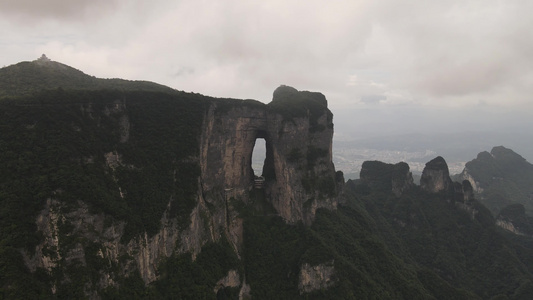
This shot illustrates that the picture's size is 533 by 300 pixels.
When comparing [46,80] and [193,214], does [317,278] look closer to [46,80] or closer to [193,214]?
[193,214]

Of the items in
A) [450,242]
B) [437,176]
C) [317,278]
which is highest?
[437,176]

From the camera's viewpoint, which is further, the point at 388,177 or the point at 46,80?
the point at 388,177

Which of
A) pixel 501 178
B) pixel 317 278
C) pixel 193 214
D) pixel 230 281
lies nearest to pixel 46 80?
pixel 193 214

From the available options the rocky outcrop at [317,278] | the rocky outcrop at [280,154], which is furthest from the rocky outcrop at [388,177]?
the rocky outcrop at [317,278]

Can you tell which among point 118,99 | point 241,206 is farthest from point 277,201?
point 118,99

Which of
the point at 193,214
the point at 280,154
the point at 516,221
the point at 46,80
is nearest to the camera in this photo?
the point at 193,214

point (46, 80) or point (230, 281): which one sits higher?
point (46, 80)

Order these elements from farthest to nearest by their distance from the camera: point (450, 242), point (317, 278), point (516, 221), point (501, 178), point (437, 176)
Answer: point (501, 178)
point (516, 221)
point (437, 176)
point (450, 242)
point (317, 278)
